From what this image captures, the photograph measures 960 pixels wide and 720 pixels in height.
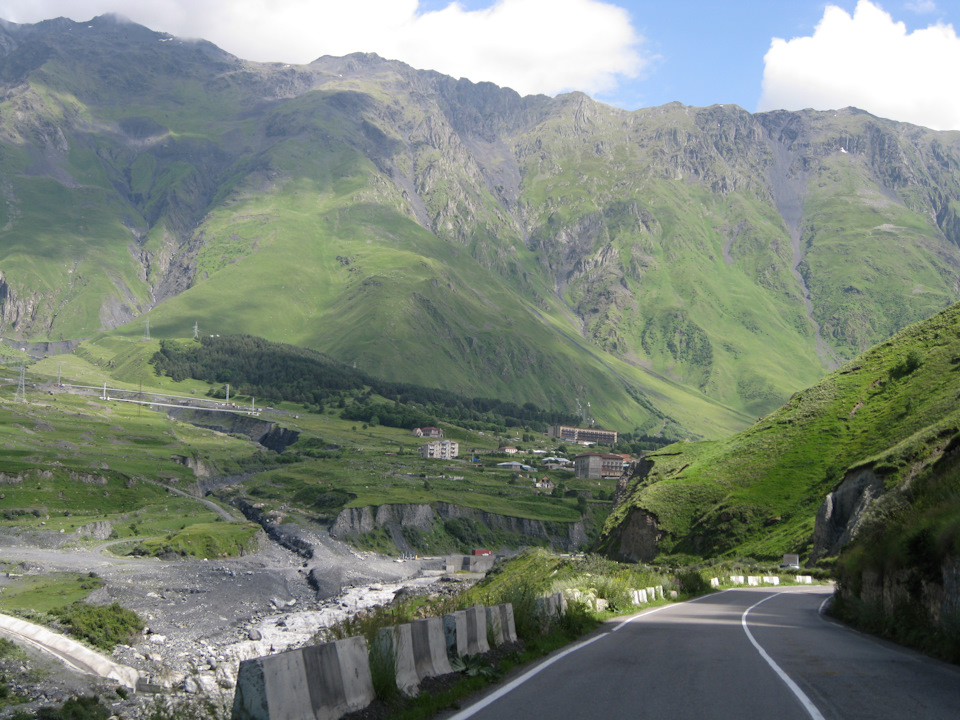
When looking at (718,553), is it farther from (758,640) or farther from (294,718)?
(294,718)

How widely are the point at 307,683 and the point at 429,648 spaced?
3.96 meters

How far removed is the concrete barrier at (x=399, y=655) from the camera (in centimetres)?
1252

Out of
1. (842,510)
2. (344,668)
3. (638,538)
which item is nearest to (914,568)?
(344,668)

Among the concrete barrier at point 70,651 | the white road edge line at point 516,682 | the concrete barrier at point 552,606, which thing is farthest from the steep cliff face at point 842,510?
the concrete barrier at point 70,651

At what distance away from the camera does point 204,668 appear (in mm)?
40031

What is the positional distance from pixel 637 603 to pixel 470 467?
153425 mm

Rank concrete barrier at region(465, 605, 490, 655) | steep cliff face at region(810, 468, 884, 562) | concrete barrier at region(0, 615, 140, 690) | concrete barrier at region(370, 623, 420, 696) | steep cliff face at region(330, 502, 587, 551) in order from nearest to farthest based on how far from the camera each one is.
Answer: concrete barrier at region(370, 623, 420, 696), concrete barrier at region(465, 605, 490, 655), concrete barrier at region(0, 615, 140, 690), steep cliff face at region(810, 468, 884, 562), steep cliff face at region(330, 502, 587, 551)

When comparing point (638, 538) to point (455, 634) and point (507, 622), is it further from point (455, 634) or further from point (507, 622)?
point (455, 634)

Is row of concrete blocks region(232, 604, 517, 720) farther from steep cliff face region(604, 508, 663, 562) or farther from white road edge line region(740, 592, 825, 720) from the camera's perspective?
steep cliff face region(604, 508, 663, 562)

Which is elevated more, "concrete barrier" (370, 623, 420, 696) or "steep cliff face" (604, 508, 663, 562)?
"concrete barrier" (370, 623, 420, 696)

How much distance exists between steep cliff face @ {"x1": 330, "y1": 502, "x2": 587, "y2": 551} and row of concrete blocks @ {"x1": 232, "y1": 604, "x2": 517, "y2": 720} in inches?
4141

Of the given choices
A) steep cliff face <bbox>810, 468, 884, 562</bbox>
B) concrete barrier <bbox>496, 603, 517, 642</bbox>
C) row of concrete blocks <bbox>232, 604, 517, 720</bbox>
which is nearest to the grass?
concrete barrier <bbox>496, 603, 517, 642</bbox>

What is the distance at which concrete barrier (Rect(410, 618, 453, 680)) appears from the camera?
13664 millimetres

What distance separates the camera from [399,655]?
12945 mm
